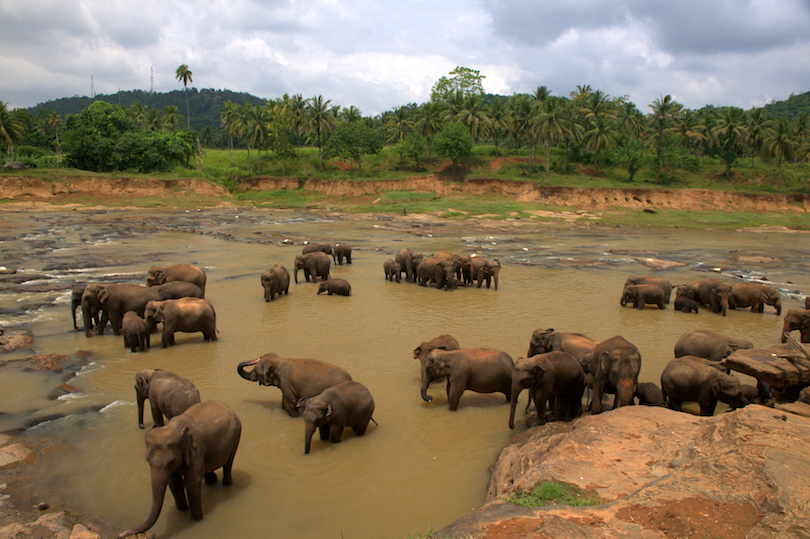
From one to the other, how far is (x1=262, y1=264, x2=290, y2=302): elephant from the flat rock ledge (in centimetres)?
1130

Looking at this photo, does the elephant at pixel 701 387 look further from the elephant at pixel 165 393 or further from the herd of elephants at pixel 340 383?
the elephant at pixel 165 393

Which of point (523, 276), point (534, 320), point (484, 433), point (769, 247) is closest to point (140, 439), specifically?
point (484, 433)

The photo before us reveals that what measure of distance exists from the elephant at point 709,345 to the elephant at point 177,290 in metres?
12.0

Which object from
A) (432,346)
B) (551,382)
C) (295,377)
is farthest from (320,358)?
(551,382)

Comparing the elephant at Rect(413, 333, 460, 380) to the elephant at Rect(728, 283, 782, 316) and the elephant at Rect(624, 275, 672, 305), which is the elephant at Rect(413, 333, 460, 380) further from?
the elephant at Rect(728, 283, 782, 316)

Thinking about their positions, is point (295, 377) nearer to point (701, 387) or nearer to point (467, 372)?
point (467, 372)

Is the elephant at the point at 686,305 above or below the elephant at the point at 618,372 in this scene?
below

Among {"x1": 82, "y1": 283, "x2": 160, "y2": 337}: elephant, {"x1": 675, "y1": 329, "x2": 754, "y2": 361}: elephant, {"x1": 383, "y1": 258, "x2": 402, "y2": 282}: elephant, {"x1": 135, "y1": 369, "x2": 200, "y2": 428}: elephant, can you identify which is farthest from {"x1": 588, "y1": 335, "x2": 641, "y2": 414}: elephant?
{"x1": 383, "y1": 258, "x2": 402, "y2": 282}: elephant

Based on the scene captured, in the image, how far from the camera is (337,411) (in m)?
7.62

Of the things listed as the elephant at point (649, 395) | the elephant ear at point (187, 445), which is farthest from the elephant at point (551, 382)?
the elephant ear at point (187, 445)

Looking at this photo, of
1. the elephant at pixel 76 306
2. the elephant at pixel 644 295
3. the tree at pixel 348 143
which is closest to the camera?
the elephant at pixel 76 306

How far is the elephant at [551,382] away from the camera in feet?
27.1

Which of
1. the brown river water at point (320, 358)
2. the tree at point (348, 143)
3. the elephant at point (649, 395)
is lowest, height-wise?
the brown river water at point (320, 358)

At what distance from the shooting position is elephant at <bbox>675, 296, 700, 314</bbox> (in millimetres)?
16500
